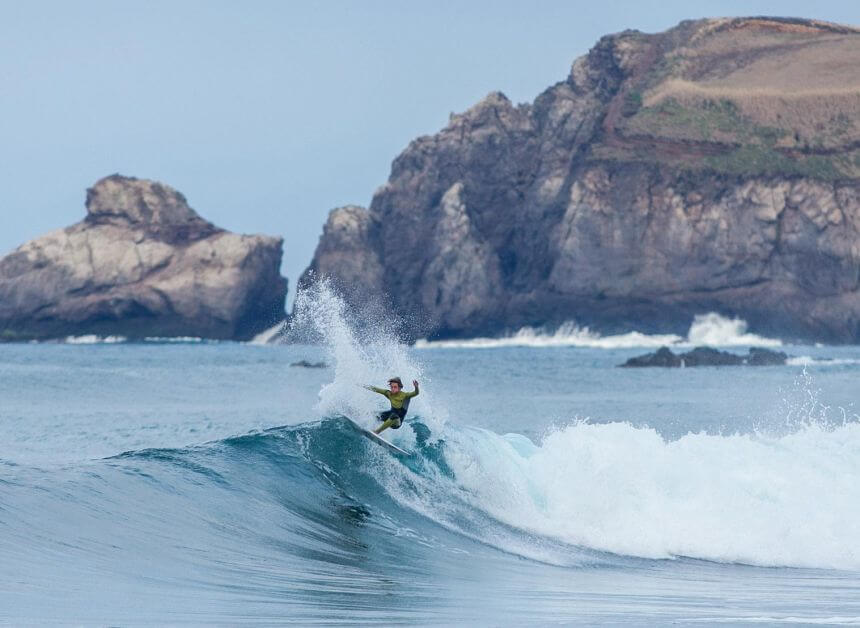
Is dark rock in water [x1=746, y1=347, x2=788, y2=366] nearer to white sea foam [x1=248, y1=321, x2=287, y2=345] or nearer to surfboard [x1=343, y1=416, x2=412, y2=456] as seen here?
surfboard [x1=343, y1=416, x2=412, y2=456]

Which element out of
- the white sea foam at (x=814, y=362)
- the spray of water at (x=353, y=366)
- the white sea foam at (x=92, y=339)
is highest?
the spray of water at (x=353, y=366)


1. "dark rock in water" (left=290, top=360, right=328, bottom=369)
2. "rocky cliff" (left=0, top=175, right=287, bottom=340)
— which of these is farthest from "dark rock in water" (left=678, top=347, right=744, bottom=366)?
"rocky cliff" (left=0, top=175, right=287, bottom=340)

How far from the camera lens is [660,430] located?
36.1 metres

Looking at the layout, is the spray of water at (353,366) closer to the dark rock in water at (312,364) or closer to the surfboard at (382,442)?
the surfboard at (382,442)

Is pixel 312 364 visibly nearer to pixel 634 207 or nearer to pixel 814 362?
pixel 814 362

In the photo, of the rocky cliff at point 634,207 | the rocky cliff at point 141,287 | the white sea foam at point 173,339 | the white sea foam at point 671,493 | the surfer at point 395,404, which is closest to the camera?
the white sea foam at point 671,493

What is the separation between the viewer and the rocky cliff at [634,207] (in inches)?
5349

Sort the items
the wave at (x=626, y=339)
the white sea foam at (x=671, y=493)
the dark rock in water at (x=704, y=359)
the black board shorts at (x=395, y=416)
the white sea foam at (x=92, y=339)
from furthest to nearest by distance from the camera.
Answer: the white sea foam at (x=92, y=339) → the wave at (x=626, y=339) → the dark rock in water at (x=704, y=359) → the black board shorts at (x=395, y=416) → the white sea foam at (x=671, y=493)

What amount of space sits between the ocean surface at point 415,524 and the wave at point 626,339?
10265 cm

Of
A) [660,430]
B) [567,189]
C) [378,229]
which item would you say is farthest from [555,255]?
[660,430]

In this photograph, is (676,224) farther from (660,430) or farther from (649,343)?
(660,430)

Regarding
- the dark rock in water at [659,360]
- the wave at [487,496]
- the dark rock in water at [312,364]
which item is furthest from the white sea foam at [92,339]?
the wave at [487,496]

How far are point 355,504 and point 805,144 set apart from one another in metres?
132

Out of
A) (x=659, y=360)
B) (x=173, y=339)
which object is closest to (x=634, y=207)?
(x=173, y=339)
